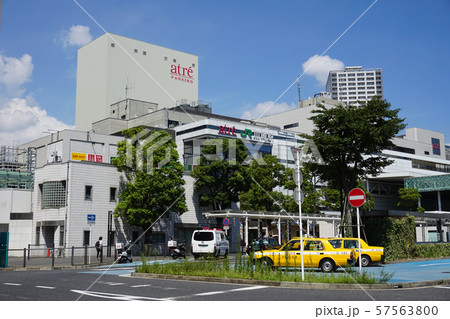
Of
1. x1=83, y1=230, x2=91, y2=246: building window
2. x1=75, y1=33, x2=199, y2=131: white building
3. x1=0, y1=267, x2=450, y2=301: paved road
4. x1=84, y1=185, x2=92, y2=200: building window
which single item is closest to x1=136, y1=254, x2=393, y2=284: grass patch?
x1=0, y1=267, x2=450, y2=301: paved road

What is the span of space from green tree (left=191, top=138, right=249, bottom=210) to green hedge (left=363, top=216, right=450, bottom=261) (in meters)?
18.8

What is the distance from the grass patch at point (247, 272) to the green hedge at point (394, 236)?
10.5m

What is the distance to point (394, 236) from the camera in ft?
89.4

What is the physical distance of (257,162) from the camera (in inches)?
1880

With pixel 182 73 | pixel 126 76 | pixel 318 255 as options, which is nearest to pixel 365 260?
pixel 318 255

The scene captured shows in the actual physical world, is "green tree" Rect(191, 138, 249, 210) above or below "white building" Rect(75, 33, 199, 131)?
below

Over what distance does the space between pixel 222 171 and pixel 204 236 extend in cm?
1652

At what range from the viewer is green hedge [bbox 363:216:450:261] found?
27.1m

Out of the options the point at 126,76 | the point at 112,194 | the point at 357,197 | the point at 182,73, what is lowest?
the point at 357,197

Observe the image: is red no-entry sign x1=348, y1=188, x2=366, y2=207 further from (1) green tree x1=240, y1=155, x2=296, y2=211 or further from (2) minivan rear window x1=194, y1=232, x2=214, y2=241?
(1) green tree x1=240, y1=155, x2=296, y2=211

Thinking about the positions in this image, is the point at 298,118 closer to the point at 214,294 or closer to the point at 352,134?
the point at 352,134

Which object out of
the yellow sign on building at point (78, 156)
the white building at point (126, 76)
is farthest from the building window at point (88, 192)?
the white building at point (126, 76)

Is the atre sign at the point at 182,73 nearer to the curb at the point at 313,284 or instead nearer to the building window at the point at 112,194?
the building window at the point at 112,194
